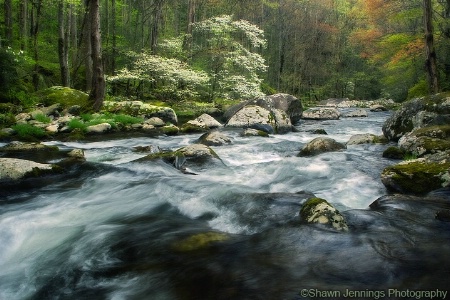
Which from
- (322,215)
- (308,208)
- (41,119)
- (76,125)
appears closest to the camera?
(322,215)

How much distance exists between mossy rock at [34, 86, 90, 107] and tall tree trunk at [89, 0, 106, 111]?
753mm

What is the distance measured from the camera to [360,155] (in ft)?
26.8

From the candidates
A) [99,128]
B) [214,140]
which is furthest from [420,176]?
[99,128]

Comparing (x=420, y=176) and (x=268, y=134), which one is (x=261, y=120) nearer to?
(x=268, y=134)

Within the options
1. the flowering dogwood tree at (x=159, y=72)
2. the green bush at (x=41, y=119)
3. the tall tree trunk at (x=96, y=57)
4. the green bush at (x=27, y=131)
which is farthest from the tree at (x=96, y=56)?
the green bush at (x=27, y=131)

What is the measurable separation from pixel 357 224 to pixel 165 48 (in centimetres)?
1778

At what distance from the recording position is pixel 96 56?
478 inches

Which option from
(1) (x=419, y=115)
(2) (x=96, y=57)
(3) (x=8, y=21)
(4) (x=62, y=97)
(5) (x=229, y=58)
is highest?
(3) (x=8, y=21)

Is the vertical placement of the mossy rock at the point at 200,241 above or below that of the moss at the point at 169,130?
below

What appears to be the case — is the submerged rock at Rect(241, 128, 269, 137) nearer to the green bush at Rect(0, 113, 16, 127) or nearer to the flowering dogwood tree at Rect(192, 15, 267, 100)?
the flowering dogwood tree at Rect(192, 15, 267, 100)

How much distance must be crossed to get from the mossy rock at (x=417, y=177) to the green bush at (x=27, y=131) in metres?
9.49

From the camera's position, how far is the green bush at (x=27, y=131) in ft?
32.6

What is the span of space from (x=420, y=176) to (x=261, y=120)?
30.9 feet

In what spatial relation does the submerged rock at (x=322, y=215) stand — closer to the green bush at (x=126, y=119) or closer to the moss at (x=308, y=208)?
the moss at (x=308, y=208)
